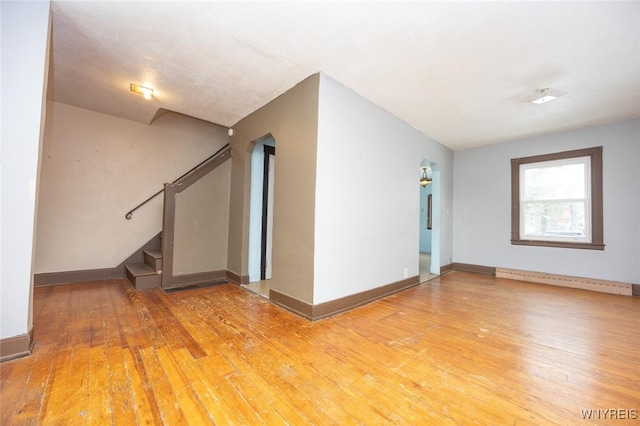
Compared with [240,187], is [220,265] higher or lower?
lower

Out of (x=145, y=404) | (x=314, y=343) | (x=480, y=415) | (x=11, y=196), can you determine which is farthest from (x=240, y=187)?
(x=480, y=415)

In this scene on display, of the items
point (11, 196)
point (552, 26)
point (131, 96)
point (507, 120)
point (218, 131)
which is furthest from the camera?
point (218, 131)

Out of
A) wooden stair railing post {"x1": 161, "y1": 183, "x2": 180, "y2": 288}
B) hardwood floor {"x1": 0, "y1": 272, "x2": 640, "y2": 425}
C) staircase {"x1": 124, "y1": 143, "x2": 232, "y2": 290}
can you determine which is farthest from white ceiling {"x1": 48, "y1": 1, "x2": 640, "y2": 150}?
hardwood floor {"x1": 0, "y1": 272, "x2": 640, "y2": 425}

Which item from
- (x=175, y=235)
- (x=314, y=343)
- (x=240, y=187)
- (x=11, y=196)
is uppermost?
(x=240, y=187)

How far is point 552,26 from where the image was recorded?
217cm

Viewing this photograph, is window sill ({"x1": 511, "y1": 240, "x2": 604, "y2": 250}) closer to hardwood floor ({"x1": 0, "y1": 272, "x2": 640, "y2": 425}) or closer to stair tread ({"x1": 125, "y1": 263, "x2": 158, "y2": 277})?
hardwood floor ({"x1": 0, "y1": 272, "x2": 640, "y2": 425})

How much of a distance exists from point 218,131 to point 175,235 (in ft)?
8.63

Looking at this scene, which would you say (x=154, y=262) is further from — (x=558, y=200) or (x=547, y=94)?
(x=558, y=200)

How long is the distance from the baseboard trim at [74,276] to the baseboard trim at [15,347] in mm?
2492

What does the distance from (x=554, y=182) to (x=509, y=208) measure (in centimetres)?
85

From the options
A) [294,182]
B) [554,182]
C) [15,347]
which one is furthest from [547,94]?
[15,347]

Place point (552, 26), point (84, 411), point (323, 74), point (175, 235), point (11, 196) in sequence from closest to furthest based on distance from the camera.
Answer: point (84, 411), point (11, 196), point (552, 26), point (323, 74), point (175, 235)

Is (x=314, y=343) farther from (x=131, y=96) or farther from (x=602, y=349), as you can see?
(x=131, y=96)

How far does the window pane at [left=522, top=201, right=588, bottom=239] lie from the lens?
458cm
